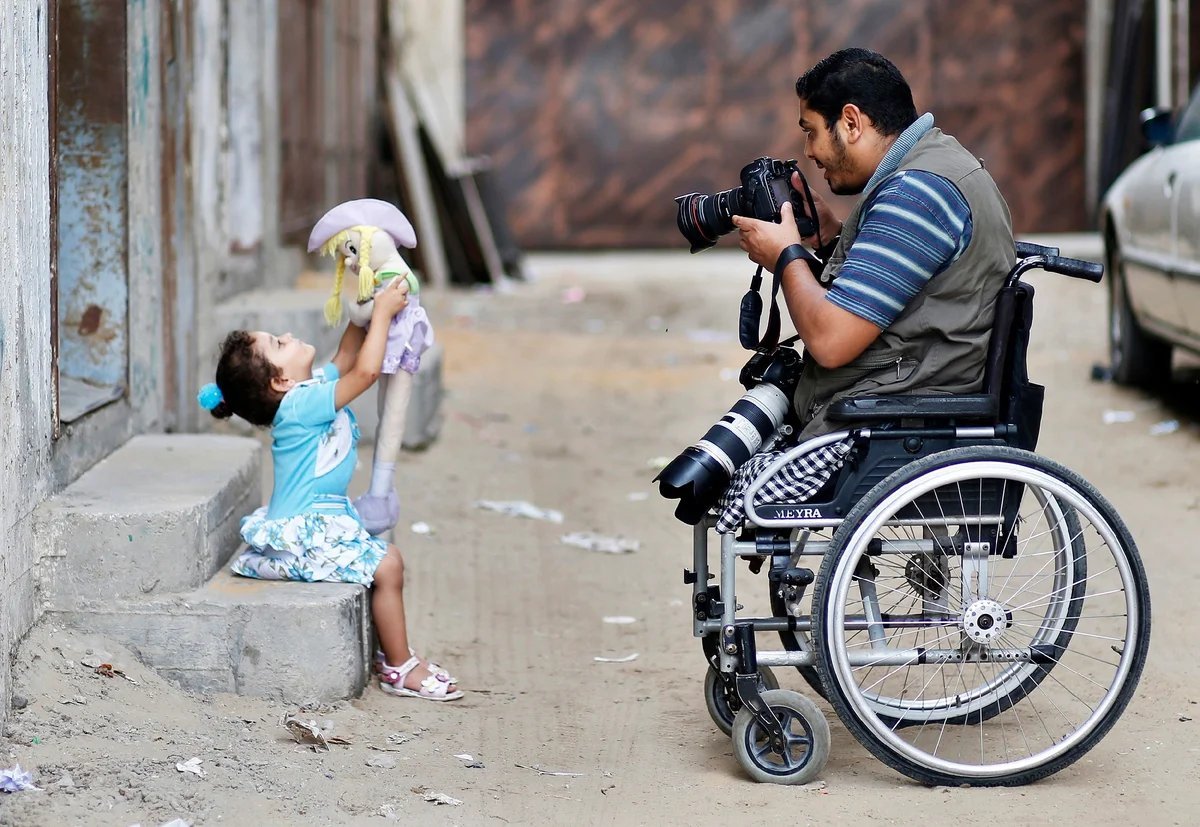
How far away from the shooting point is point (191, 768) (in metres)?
3.19

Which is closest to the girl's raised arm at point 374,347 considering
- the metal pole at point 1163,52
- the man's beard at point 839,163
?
the man's beard at point 839,163

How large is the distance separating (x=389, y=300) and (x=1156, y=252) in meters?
4.76

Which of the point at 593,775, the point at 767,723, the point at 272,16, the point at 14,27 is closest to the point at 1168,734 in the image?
the point at 767,723

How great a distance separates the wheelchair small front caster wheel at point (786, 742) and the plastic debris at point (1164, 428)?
14.2ft

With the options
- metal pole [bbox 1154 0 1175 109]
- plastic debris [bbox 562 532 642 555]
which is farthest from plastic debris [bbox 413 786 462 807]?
metal pole [bbox 1154 0 1175 109]

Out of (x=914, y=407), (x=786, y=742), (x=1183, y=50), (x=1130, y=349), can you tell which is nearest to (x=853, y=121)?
(x=914, y=407)

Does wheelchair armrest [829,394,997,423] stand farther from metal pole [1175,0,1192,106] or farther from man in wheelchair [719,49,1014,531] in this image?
metal pole [1175,0,1192,106]

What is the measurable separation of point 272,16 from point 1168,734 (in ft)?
21.3

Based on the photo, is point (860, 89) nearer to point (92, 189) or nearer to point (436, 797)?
point (436, 797)

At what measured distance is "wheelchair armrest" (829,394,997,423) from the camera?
10.4 feet

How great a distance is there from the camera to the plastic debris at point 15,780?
2963 millimetres

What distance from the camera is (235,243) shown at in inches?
291

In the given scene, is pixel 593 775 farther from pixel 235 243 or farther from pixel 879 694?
pixel 235 243

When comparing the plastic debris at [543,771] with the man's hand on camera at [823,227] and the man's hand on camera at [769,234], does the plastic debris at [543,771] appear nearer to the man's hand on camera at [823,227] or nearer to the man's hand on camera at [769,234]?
the man's hand on camera at [769,234]
